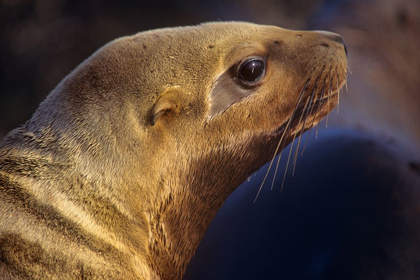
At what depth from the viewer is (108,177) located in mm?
2332

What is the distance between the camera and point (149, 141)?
238cm

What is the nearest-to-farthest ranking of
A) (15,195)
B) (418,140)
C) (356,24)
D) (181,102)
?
(15,195) < (181,102) < (418,140) < (356,24)

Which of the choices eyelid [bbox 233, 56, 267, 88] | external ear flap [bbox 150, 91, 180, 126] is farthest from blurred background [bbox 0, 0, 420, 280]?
external ear flap [bbox 150, 91, 180, 126]

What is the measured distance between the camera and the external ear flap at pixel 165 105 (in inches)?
91.5

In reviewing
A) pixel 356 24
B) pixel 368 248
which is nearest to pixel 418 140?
pixel 356 24

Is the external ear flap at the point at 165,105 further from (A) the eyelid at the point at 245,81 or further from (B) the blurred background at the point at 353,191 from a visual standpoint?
(B) the blurred background at the point at 353,191

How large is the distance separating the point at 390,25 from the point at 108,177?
314 centimetres

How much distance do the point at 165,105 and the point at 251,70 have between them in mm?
478

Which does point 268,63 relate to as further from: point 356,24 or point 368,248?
point 356,24

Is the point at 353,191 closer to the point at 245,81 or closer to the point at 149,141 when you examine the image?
the point at 245,81

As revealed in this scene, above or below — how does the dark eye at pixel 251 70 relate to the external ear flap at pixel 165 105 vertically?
above

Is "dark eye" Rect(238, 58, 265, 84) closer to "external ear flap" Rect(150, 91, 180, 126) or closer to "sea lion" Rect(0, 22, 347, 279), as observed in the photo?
"sea lion" Rect(0, 22, 347, 279)

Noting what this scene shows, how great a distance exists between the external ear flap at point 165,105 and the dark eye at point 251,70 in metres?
0.34

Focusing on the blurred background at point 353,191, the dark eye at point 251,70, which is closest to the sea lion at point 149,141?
the dark eye at point 251,70
